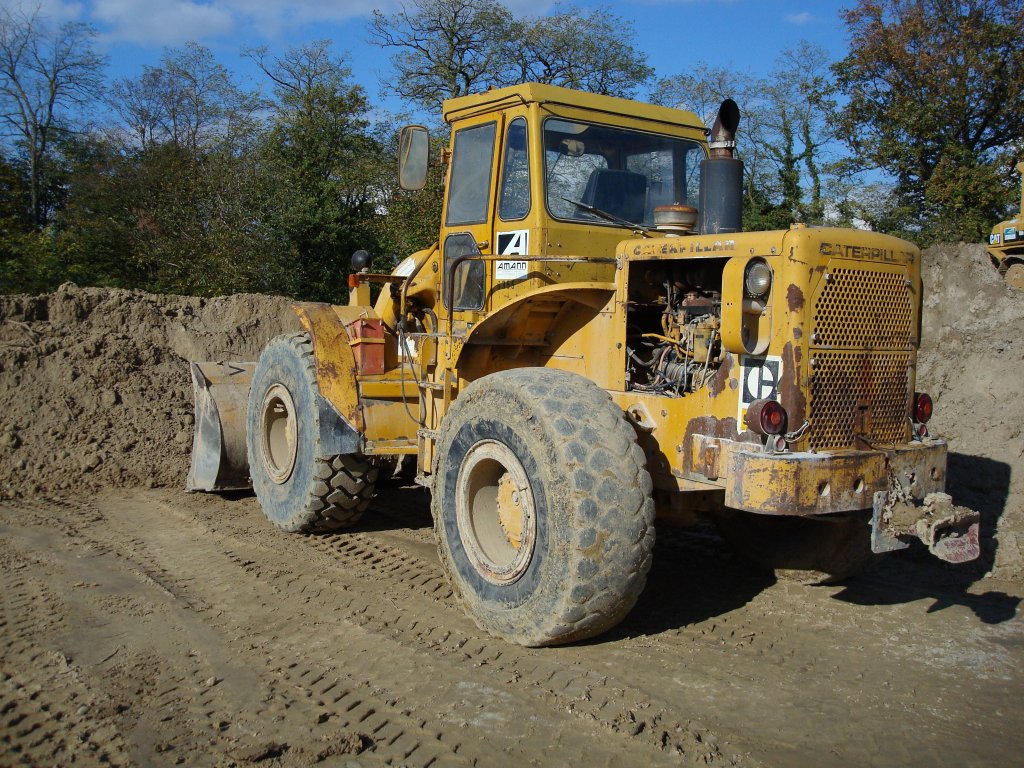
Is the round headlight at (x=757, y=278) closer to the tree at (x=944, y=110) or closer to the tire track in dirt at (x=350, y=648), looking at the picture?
the tire track in dirt at (x=350, y=648)

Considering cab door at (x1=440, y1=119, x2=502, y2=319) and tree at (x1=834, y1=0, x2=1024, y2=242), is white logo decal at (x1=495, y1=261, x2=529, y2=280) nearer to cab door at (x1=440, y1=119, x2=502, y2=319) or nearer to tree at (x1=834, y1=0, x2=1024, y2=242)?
cab door at (x1=440, y1=119, x2=502, y2=319)

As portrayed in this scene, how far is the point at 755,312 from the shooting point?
4336 millimetres

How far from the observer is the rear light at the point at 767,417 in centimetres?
419

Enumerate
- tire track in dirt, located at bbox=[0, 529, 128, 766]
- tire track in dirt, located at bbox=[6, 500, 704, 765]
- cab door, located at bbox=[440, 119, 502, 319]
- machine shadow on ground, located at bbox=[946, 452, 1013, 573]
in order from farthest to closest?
1. machine shadow on ground, located at bbox=[946, 452, 1013, 573]
2. cab door, located at bbox=[440, 119, 502, 319]
3. tire track in dirt, located at bbox=[6, 500, 704, 765]
4. tire track in dirt, located at bbox=[0, 529, 128, 766]

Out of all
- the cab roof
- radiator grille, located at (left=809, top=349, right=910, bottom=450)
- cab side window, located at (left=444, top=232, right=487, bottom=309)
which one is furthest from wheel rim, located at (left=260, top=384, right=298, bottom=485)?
radiator grille, located at (left=809, top=349, right=910, bottom=450)

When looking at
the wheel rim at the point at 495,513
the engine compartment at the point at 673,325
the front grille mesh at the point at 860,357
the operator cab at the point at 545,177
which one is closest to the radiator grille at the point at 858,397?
the front grille mesh at the point at 860,357

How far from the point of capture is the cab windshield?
5.53 m

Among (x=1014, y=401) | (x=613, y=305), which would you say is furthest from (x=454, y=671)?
(x=1014, y=401)

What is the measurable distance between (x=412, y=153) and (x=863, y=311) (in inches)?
121

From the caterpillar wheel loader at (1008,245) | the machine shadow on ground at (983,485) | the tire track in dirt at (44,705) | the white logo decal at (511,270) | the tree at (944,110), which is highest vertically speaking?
the tree at (944,110)

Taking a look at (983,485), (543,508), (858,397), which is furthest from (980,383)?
(543,508)

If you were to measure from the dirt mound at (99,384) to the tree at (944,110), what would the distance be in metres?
16.3

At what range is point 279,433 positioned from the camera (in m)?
7.52

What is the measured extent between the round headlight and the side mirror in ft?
8.46
